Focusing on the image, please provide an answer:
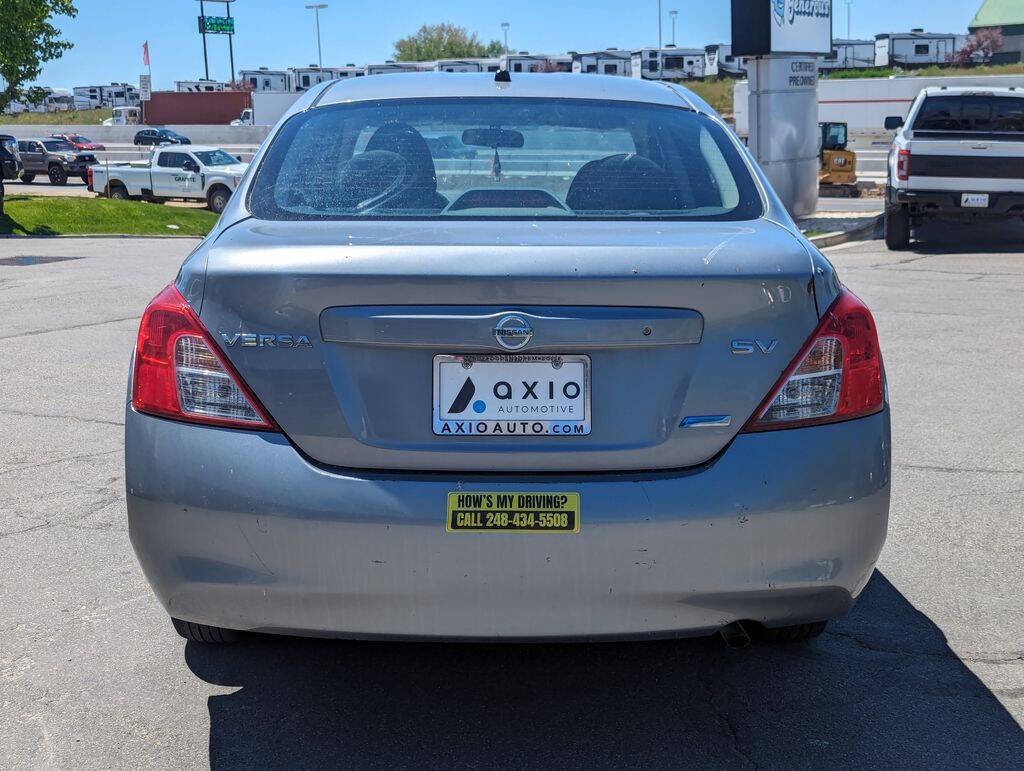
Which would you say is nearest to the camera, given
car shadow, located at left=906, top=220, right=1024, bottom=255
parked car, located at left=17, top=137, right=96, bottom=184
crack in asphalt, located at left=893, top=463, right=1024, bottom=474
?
crack in asphalt, located at left=893, top=463, right=1024, bottom=474

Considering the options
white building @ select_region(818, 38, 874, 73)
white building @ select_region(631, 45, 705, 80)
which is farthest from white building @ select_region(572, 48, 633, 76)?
white building @ select_region(818, 38, 874, 73)

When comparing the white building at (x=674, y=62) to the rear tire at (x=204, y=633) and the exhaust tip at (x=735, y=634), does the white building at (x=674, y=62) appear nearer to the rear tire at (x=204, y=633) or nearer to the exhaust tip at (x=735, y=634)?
the rear tire at (x=204, y=633)

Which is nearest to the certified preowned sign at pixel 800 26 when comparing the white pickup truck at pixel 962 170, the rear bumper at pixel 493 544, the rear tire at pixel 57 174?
the white pickup truck at pixel 962 170

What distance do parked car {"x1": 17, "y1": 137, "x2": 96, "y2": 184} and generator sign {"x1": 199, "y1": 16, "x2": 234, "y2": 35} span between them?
138ft

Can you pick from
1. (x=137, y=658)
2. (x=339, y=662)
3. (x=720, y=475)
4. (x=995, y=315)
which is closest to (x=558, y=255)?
(x=720, y=475)

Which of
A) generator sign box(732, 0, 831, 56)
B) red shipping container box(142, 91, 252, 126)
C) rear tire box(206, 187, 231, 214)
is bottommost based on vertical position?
rear tire box(206, 187, 231, 214)

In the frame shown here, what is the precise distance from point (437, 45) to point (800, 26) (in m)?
110

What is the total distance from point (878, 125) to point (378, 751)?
54606mm

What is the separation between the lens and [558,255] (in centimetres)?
287

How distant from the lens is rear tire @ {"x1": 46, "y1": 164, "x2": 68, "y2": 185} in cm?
4597

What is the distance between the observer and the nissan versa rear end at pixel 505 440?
2795mm

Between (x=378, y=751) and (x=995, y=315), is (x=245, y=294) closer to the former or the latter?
(x=378, y=751)

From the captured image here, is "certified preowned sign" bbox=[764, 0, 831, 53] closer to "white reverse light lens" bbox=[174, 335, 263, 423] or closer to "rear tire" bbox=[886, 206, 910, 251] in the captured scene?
"rear tire" bbox=[886, 206, 910, 251]

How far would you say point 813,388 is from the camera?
2941 millimetres
